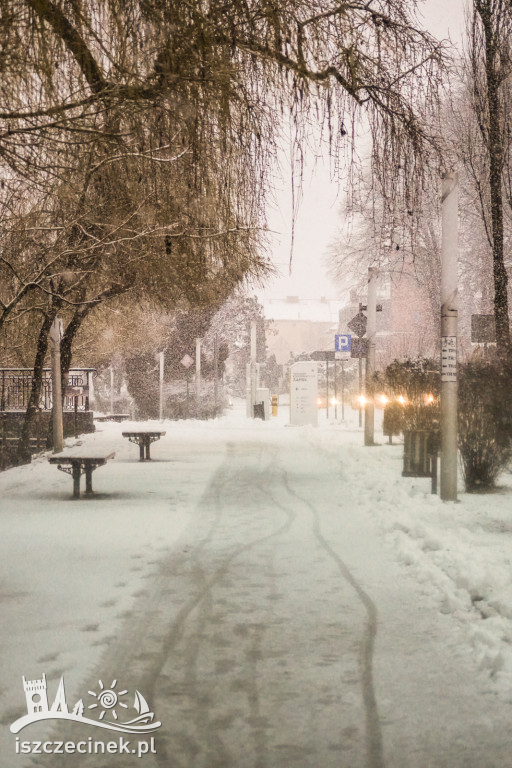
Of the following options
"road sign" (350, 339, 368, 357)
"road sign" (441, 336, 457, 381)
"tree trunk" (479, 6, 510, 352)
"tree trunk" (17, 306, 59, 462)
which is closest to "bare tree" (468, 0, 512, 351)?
"tree trunk" (479, 6, 510, 352)

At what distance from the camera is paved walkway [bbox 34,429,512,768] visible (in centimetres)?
385

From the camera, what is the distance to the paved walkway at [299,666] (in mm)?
3846

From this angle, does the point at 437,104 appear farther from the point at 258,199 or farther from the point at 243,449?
the point at 243,449

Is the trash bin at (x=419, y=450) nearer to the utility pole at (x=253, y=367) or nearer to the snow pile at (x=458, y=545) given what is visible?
the snow pile at (x=458, y=545)

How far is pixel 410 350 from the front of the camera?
43.9 metres

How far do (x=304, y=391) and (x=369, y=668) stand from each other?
27881 millimetres

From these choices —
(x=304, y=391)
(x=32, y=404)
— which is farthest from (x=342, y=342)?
(x=32, y=404)

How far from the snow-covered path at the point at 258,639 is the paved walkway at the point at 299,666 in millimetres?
12

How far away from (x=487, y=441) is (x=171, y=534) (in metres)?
4.92

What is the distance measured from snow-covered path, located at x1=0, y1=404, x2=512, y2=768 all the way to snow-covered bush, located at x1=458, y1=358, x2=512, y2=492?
1.67 m

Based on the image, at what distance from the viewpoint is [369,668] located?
16.1ft

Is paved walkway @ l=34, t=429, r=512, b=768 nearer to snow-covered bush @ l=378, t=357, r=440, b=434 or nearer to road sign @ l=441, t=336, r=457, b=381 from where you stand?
road sign @ l=441, t=336, r=457, b=381

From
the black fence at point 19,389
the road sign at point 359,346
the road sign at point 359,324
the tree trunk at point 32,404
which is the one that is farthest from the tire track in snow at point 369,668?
the black fence at point 19,389

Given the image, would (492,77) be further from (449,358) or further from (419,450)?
(419,450)
